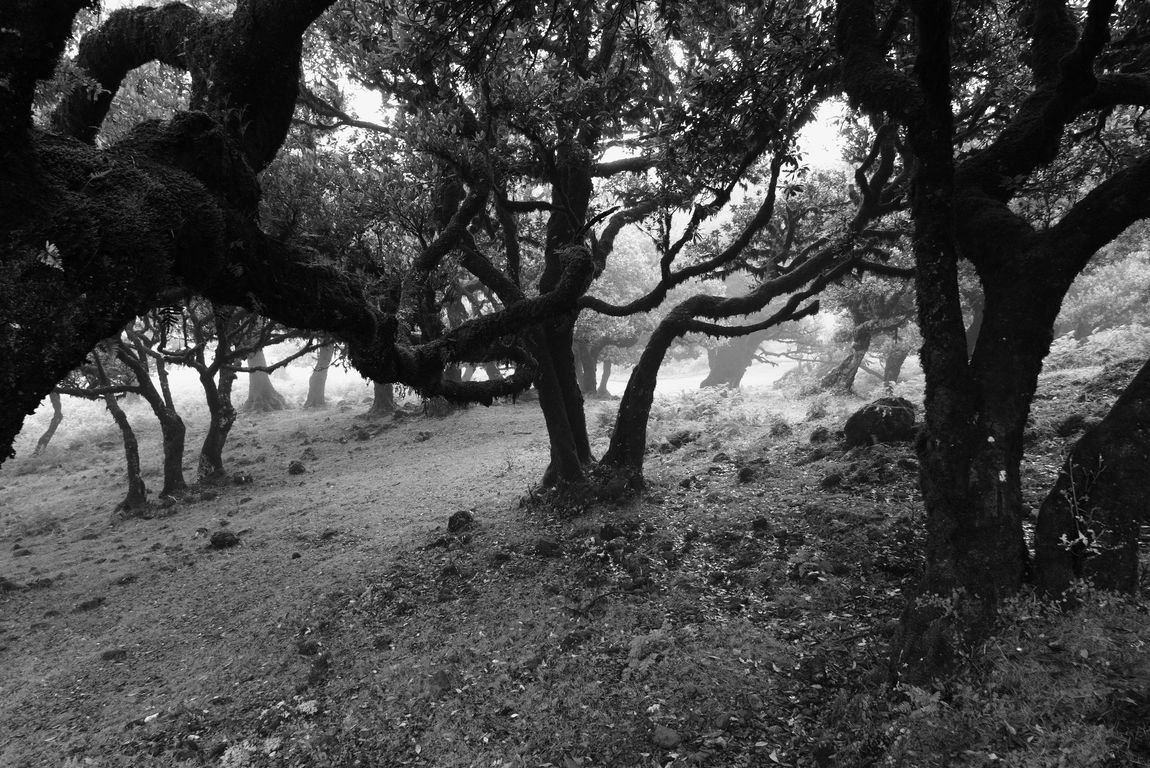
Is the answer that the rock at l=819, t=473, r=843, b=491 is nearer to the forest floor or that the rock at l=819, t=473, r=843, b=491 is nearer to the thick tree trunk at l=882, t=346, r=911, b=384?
the forest floor

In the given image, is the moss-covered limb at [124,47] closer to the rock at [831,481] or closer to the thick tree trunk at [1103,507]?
the thick tree trunk at [1103,507]

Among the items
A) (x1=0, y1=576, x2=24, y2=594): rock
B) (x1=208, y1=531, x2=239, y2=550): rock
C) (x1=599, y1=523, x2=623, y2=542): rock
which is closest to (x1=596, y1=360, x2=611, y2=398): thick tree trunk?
(x1=208, y1=531, x2=239, y2=550): rock

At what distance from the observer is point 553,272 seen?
10.5 m

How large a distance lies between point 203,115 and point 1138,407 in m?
7.02

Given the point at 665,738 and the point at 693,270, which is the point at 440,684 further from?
the point at 693,270

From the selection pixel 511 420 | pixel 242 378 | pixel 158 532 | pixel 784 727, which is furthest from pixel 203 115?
pixel 242 378

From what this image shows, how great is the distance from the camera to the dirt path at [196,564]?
586cm

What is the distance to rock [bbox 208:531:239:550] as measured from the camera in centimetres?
1020

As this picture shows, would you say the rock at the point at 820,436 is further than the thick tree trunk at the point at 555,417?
Yes

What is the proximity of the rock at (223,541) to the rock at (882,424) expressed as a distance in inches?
457

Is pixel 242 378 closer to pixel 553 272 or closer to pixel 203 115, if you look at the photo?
pixel 553 272

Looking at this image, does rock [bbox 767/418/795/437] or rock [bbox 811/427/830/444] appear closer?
rock [bbox 811/427/830/444]

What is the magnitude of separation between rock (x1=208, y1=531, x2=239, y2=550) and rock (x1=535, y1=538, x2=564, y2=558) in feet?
20.3

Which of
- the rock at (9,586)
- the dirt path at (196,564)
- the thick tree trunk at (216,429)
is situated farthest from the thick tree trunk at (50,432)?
the rock at (9,586)
